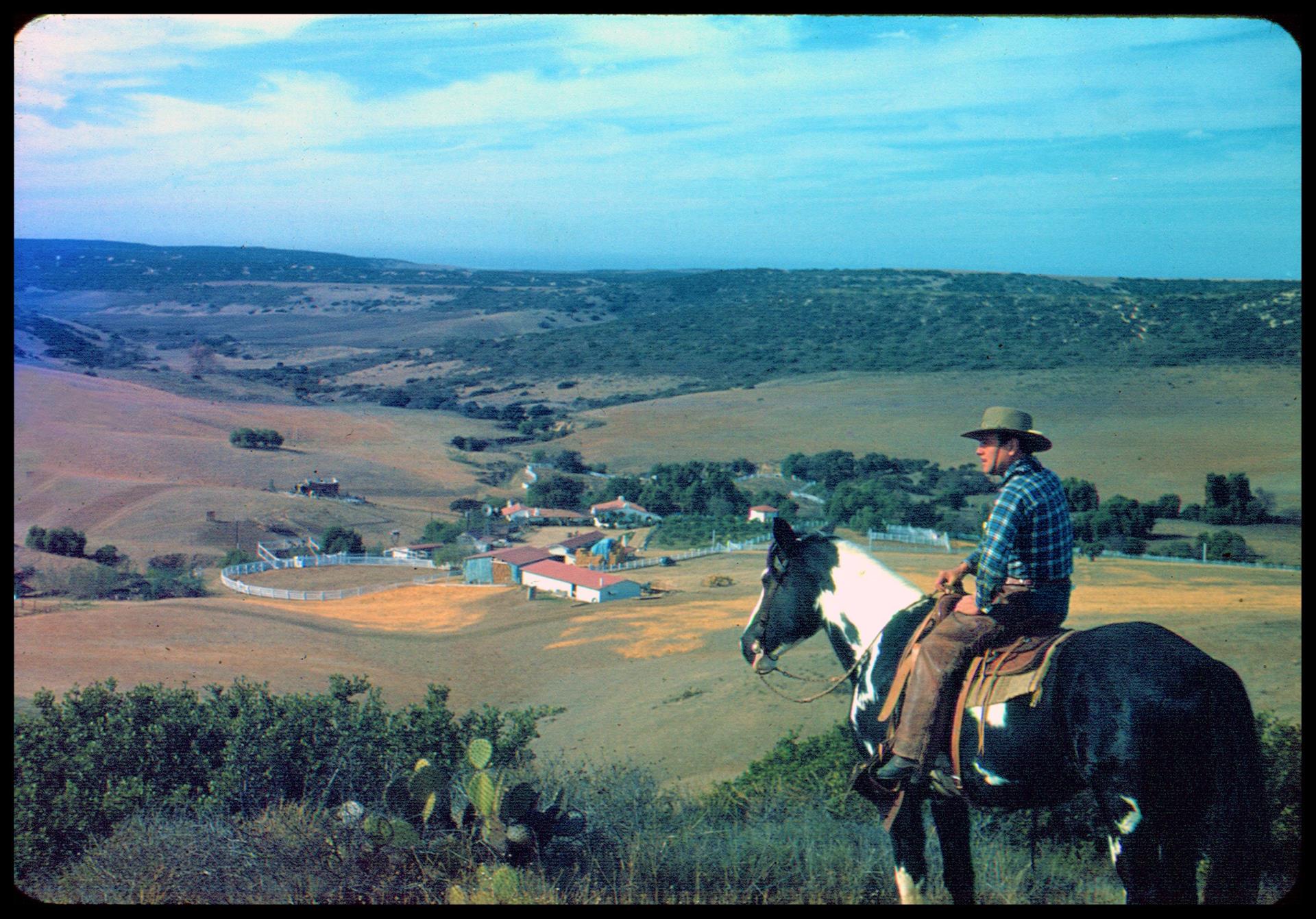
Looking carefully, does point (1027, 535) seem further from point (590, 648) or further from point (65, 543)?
point (65, 543)

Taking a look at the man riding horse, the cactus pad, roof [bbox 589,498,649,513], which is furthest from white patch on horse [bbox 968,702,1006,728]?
roof [bbox 589,498,649,513]

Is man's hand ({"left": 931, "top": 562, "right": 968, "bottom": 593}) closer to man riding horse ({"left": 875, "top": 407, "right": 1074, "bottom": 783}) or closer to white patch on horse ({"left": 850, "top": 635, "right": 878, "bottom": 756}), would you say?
man riding horse ({"left": 875, "top": 407, "right": 1074, "bottom": 783})

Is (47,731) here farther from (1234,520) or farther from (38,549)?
(1234,520)

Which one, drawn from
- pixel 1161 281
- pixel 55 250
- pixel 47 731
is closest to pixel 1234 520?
pixel 47 731

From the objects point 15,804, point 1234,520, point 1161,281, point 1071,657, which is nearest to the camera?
point 1071,657

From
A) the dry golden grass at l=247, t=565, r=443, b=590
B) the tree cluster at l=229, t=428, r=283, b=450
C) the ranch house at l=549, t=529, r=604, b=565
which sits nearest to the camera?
the dry golden grass at l=247, t=565, r=443, b=590

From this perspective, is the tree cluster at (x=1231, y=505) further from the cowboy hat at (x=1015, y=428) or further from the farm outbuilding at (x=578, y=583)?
the cowboy hat at (x=1015, y=428)
